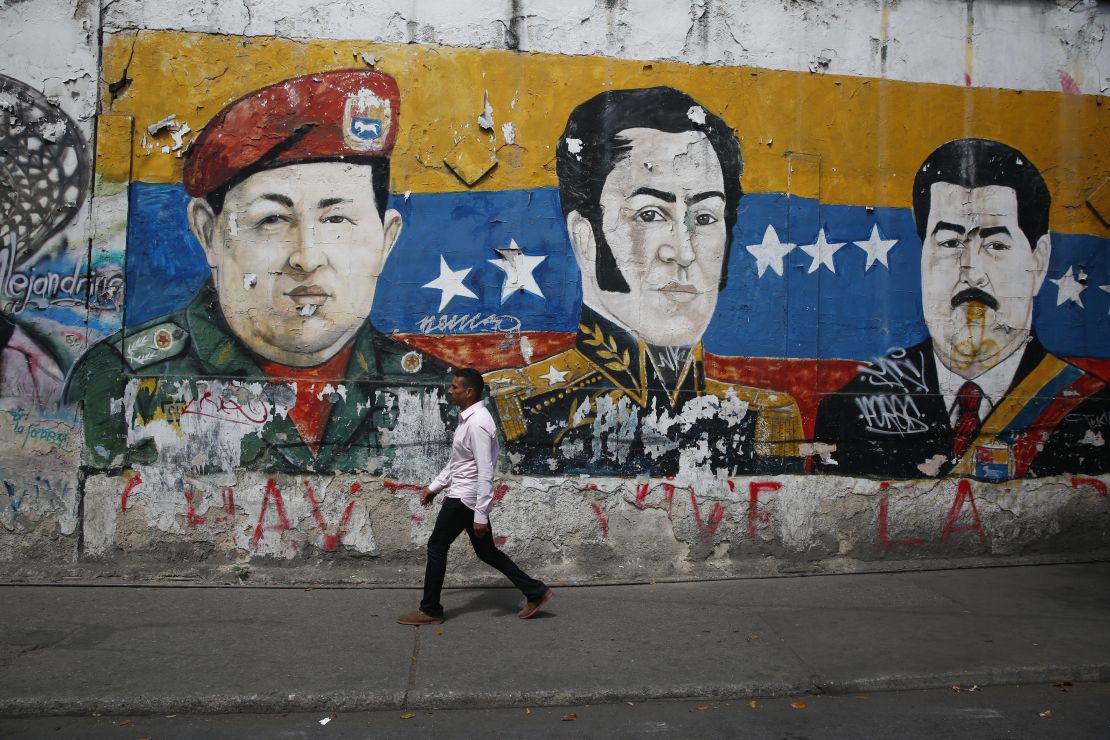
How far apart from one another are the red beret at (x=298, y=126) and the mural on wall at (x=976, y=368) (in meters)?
3.99

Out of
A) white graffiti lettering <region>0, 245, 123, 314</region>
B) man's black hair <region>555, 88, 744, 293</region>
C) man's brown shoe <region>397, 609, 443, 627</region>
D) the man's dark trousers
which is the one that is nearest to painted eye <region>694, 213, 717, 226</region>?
man's black hair <region>555, 88, 744, 293</region>

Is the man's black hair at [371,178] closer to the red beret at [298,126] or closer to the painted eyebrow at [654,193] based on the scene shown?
the red beret at [298,126]

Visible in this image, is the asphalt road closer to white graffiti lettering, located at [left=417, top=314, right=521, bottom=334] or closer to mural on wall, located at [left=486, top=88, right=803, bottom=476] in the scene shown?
mural on wall, located at [left=486, top=88, right=803, bottom=476]

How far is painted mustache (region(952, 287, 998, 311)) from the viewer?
707cm

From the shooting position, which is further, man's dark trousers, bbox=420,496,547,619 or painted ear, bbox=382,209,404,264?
painted ear, bbox=382,209,404,264

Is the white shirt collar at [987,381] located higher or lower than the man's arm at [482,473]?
higher

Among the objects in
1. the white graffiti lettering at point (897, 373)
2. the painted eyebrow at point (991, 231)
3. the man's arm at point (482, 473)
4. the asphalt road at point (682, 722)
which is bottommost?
the asphalt road at point (682, 722)

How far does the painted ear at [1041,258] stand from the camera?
718 centimetres

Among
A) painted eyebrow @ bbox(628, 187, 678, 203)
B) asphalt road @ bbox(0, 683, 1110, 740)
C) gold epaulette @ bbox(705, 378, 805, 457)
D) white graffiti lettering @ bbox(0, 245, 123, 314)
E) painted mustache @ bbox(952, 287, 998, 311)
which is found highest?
painted eyebrow @ bbox(628, 187, 678, 203)

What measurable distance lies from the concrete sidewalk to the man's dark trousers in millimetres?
193

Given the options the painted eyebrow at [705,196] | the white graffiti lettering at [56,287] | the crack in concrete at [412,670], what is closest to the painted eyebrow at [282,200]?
the white graffiti lettering at [56,287]

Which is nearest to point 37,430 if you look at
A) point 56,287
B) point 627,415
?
point 56,287

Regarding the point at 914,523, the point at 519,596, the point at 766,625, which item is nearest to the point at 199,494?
the point at 519,596

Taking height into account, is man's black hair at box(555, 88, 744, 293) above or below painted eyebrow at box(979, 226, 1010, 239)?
above
